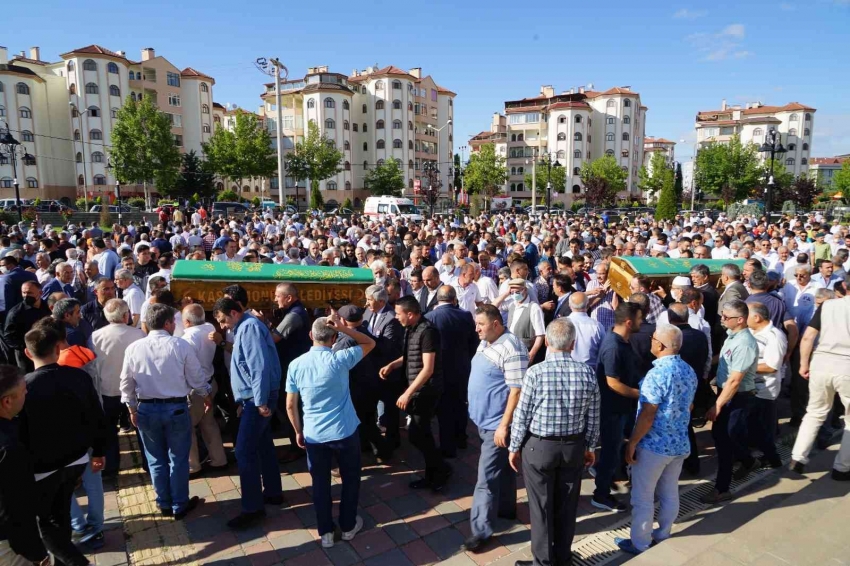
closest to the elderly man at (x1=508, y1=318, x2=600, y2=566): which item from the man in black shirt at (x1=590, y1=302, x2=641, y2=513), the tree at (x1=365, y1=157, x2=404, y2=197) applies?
the man in black shirt at (x1=590, y1=302, x2=641, y2=513)

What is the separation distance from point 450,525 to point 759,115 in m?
102

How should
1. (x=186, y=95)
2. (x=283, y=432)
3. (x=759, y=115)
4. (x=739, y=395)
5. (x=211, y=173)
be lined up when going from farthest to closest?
1. (x=759, y=115)
2. (x=186, y=95)
3. (x=211, y=173)
4. (x=283, y=432)
5. (x=739, y=395)

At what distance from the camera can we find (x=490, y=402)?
4035mm

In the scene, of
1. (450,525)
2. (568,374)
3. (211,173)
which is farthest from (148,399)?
(211,173)

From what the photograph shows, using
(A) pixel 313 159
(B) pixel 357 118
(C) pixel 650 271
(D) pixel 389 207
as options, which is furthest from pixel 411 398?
(B) pixel 357 118

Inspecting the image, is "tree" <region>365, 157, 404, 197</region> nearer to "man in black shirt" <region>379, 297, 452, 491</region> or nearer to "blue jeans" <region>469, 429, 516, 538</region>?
"man in black shirt" <region>379, 297, 452, 491</region>

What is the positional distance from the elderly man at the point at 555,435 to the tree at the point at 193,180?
53.5 meters

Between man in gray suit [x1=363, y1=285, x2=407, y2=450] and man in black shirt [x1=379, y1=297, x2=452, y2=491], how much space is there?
313 mm

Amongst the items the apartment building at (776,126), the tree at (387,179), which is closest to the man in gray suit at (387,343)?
the tree at (387,179)

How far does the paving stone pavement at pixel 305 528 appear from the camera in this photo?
4035 millimetres

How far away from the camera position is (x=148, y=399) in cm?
436

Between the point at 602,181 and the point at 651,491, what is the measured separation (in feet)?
192

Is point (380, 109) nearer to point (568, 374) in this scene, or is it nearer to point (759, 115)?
point (759, 115)

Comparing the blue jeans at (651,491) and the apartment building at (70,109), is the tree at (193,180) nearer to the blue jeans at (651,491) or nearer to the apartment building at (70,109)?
the apartment building at (70,109)
